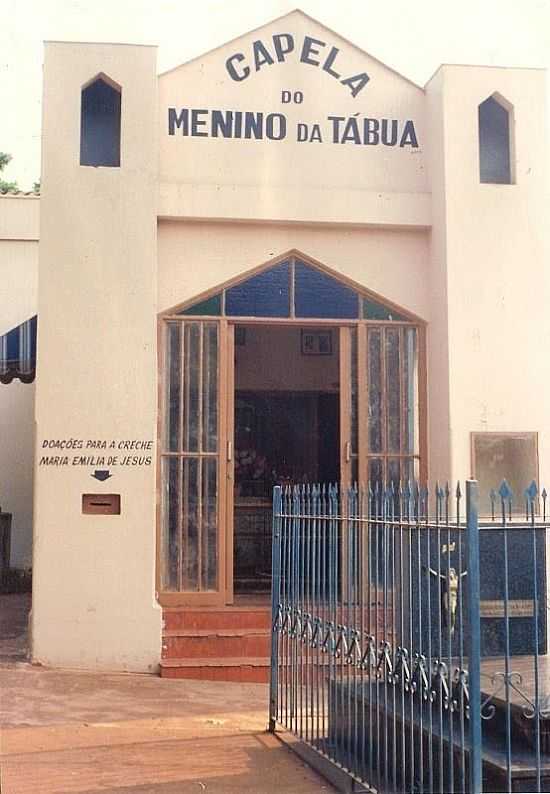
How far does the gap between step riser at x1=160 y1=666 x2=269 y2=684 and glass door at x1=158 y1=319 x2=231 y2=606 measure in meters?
0.65

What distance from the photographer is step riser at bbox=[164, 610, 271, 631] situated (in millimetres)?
8719

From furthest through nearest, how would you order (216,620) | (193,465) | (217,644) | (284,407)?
1. (284,407)
2. (193,465)
3. (216,620)
4. (217,644)

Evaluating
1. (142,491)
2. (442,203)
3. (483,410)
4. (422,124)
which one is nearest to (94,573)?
(142,491)

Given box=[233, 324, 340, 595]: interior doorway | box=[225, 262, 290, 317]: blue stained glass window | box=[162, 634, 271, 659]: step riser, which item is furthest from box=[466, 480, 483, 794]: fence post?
box=[233, 324, 340, 595]: interior doorway

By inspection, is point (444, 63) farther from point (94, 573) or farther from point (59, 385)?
point (94, 573)

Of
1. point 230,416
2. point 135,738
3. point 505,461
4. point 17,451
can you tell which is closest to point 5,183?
point 17,451

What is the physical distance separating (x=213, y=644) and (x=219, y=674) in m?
0.29

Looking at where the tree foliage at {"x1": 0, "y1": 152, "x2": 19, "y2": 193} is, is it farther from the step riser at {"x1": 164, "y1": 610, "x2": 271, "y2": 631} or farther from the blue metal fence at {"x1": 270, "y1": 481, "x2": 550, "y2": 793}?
the blue metal fence at {"x1": 270, "y1": 481, "x2": 550, "y2": 793}

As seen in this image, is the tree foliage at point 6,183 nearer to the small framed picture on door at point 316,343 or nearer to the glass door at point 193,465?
the small framed picture on door at point 316,343

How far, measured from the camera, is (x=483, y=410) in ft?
30.0

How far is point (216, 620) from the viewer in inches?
345

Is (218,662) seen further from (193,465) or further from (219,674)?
(193,465)

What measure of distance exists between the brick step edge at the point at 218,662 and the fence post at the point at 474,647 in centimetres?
474

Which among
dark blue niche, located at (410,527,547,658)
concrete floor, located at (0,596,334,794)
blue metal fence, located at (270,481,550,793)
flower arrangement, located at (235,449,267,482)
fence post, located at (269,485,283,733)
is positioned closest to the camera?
blue metal fence, located at (270,481,550,793)
